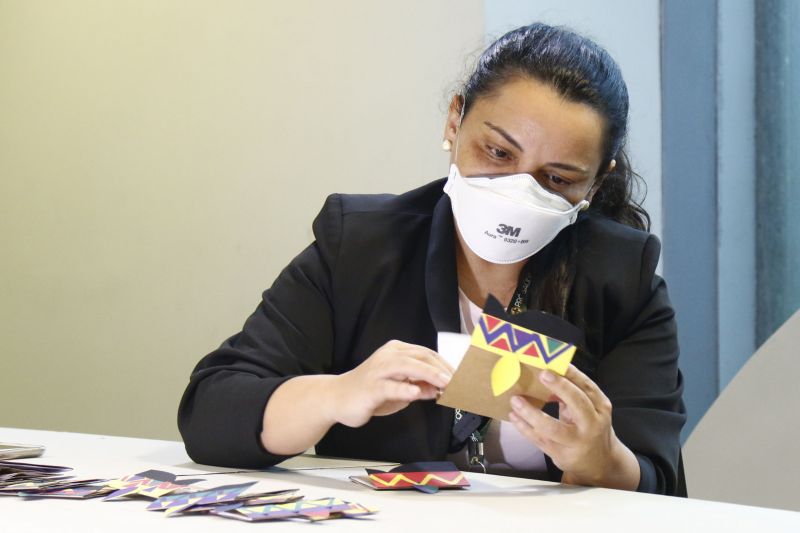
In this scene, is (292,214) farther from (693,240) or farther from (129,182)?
(693,240)

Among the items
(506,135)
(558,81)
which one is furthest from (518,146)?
(558,81)

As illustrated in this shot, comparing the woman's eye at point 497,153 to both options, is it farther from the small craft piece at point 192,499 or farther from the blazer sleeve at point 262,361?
the small craft piece at point 192,499

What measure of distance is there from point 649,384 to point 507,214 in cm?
31

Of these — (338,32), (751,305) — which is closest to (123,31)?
(338,32)

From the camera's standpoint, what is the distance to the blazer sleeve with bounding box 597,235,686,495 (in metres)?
1.20

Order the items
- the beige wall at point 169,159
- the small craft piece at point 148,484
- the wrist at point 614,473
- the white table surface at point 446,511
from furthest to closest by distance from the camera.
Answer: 1. the beige wall at point 169,159
2. the wrist at point 614,473
3. the small craft piece at point 148,484
4. the white table surface at point 446,511

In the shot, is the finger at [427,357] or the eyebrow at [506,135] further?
the eyebrow at [506,135]

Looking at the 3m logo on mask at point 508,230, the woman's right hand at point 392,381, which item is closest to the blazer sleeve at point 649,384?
the 3m logo on mask at point 508,230

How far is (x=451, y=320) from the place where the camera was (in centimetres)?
132

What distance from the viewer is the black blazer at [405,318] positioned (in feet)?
4.14

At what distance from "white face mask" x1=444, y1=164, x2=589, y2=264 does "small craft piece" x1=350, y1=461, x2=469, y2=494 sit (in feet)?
1.13

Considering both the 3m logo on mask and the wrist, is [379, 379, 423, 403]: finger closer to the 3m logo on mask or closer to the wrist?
the wrist

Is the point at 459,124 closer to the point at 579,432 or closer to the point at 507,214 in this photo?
the point at 507,214

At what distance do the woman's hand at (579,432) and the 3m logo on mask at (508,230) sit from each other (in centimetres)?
31
